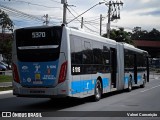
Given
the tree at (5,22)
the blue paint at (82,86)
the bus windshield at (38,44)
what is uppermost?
the tree at (5,22)

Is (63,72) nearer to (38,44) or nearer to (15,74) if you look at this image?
(38,44)

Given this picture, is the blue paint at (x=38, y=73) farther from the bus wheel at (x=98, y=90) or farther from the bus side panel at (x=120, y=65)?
the bus side panel at (x=120, y=65)

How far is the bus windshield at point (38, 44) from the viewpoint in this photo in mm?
14070

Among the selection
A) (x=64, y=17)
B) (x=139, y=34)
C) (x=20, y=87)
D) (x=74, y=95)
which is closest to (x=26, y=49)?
(x=20, y=87)

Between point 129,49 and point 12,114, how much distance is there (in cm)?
1401

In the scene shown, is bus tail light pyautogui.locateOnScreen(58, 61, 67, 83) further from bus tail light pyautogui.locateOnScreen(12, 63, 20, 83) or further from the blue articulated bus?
bus tail light pyautogui.locateOnScreen(12, 63, 20, 83)

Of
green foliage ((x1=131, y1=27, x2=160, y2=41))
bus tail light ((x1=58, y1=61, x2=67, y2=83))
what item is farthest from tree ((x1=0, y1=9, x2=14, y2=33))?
green foliage ((x1=131, y1=27, x2=160, y2=41))

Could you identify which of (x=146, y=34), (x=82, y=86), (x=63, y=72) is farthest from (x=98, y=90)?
(x=146, y=34)

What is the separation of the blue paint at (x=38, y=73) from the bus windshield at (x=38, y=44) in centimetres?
21

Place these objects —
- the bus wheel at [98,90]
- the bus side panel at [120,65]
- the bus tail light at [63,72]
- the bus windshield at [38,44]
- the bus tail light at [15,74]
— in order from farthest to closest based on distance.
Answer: the bus side panel at [120,65] < the bus wheel at [98,90] < the bus tail light at [15,74] < the bus windshield at [38,44] < the bus tail light at [63,72]

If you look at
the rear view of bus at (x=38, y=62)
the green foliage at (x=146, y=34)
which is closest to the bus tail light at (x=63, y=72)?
the rear view of bus at (x=38, y=62)

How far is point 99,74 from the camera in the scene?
17.7m

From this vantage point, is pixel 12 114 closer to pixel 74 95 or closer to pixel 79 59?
pixel 74 95

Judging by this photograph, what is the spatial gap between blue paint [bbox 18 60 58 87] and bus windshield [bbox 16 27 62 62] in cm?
21
